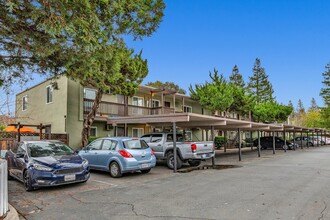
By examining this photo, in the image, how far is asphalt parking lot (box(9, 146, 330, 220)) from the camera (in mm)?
5855

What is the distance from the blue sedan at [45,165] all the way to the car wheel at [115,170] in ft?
6.22

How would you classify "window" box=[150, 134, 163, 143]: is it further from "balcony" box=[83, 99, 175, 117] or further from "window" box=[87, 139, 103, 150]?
"balcony" box=[83, 99, 175, 117]

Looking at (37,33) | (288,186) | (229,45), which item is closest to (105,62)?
(37,33)

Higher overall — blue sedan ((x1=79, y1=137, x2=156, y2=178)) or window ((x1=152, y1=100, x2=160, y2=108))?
window ((x1=152, y1=100, x2=160, y2=108))

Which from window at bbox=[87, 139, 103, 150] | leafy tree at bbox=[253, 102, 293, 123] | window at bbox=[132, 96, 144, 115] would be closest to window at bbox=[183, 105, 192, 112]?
window at bbox=[132, 96, 144, 115]

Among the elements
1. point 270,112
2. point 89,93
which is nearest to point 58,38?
point 89,93

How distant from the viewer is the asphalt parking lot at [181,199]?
19.2 feet

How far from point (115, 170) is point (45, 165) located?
10.6 feet

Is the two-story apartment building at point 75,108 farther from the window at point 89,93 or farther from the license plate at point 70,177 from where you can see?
the license plate at point 70,177

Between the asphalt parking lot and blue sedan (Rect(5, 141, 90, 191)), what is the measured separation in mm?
351

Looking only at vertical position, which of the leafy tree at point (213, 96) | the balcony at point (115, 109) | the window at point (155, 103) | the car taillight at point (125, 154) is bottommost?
the car taillight at point (125, 154)

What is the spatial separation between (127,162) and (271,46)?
22844mm

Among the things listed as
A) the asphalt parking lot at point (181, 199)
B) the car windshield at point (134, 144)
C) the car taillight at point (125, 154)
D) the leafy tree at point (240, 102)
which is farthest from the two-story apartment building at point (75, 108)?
the leafy tree at point (240, 102)

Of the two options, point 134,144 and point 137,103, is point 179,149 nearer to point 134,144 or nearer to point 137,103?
point 134,144
